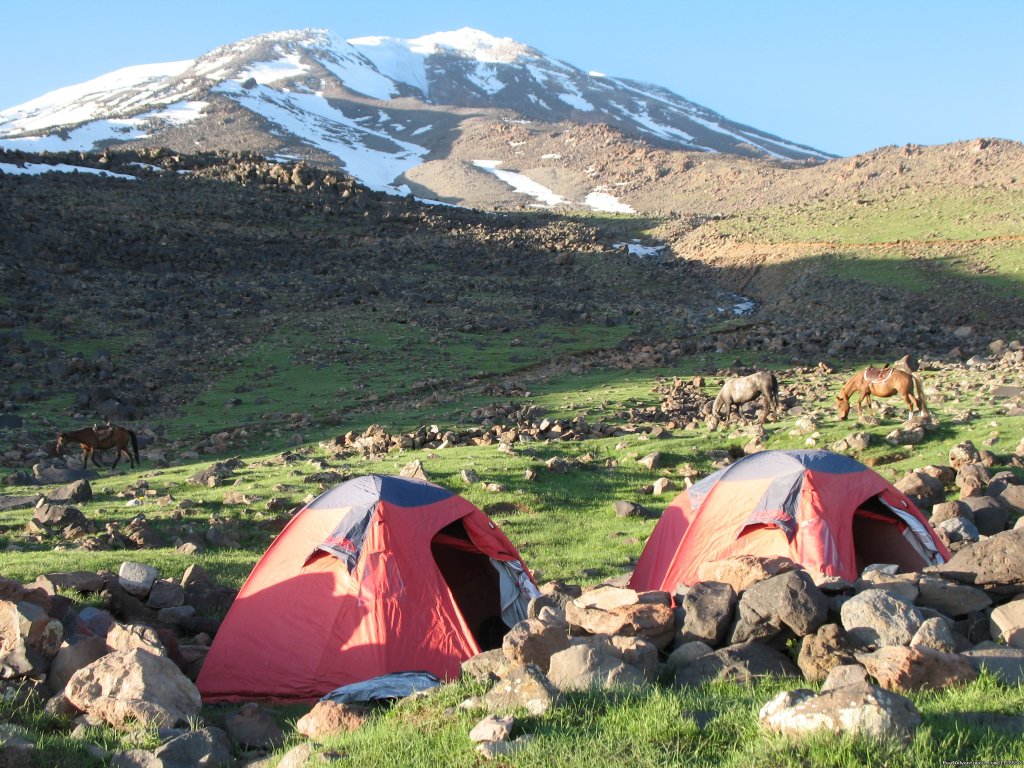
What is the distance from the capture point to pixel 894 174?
89062 millimetres

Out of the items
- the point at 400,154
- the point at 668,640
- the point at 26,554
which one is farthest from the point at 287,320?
the point at 400,154

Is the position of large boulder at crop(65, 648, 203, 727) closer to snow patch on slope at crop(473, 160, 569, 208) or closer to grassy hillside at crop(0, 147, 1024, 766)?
grassy hillside at crop(0, 147, 1024, 766)

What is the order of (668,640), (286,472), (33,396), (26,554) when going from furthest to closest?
(33,396), (286,472), (26,554), (668,640)

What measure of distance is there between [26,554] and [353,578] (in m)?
6.77

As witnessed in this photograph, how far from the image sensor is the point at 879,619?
25.6 ft

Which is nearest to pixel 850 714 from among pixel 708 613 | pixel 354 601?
pixel 708 613

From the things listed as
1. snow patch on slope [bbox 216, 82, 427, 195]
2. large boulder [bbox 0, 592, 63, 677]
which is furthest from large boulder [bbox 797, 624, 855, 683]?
snow patch on slope [bbox 216, 82, 427, 195]

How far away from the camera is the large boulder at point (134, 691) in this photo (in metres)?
8.21

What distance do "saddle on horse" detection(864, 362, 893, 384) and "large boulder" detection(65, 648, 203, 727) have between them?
66.4ft

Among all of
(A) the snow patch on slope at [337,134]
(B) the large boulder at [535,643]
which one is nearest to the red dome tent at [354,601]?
(B) the large boulder at [535,643]

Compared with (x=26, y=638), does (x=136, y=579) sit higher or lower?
lower

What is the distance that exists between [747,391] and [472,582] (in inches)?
586

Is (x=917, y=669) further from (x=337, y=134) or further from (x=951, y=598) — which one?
(x=337, y=134)

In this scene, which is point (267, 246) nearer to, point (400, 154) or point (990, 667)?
point (990, 667)
